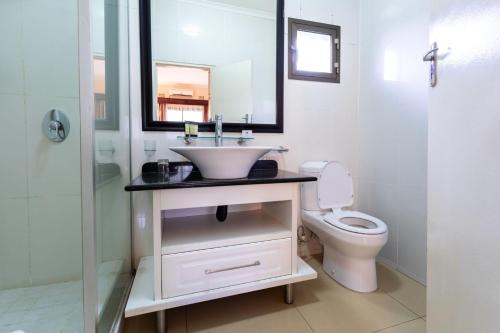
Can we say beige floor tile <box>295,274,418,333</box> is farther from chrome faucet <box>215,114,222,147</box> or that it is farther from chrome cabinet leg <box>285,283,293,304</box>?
chrome faucet <box>215,114,222,147</box>

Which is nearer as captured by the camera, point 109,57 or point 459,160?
point 459,160

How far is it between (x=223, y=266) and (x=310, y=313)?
0.56 meters

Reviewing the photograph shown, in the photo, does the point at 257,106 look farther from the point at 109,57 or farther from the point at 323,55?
the point at 109,57

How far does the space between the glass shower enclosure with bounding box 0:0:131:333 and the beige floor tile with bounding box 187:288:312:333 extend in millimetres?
407

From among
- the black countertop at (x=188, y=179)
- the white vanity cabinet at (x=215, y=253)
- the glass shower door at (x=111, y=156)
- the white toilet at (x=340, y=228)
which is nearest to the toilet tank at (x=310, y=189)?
the white toilet at (x=340, y=228)

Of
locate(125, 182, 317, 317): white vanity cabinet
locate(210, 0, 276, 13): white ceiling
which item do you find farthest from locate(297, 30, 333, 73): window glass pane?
locate(125, 182, 317, 317): white vanity cabinet

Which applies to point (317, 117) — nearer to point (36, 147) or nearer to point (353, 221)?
point (353, 221)

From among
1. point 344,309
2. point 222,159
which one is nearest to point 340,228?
point 344,309

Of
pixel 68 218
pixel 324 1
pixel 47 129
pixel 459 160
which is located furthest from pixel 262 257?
pixel 324 1

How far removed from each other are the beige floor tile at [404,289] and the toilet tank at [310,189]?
2.10 ft

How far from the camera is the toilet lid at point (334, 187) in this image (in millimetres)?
1660

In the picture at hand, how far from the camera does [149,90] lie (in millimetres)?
1464

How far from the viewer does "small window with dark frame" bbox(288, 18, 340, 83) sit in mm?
1768

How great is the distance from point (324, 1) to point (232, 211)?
1.79 m
